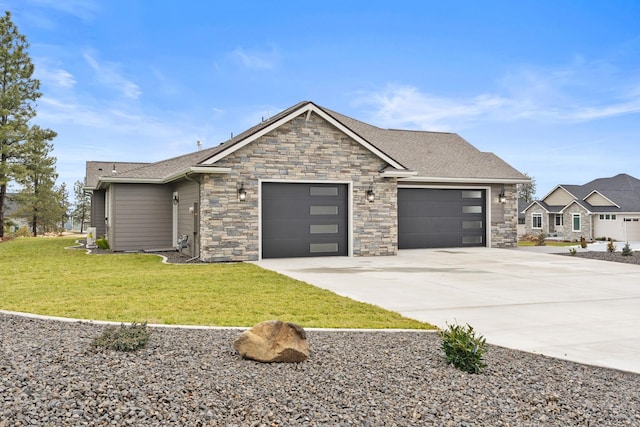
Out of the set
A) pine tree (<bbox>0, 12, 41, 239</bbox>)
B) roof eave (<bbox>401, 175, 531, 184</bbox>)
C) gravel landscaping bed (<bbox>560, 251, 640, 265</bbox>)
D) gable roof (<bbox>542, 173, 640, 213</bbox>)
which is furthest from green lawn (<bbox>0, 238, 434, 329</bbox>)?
gable roof (<bbox>542, 173, 640, 213</bbox>)

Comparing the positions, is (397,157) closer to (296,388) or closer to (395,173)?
(395,173)

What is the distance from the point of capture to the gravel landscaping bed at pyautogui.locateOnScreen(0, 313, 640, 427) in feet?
11.5

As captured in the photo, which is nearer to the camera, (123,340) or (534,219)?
(123,340)

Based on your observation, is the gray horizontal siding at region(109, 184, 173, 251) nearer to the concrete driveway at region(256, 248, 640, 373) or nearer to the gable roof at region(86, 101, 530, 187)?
the gable roof at region(86, 101, 530, 187)

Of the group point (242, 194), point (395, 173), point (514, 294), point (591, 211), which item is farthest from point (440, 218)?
point (591, 211)

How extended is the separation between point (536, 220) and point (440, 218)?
26159 mm

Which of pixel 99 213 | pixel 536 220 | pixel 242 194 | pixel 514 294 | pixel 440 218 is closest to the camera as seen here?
pixel 514 294

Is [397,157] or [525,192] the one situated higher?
[525,192]

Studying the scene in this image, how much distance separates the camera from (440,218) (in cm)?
1934

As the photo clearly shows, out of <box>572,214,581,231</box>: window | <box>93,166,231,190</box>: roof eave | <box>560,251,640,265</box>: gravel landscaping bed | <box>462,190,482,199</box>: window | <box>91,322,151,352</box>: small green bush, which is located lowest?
<box>560,251,640,265</box>: gravel landscaping bed

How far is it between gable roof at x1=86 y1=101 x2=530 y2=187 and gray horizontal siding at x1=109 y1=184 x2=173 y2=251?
24.9 inches

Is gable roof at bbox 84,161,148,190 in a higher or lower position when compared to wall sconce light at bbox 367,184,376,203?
higher

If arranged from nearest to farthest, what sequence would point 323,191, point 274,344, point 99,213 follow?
point 274,344, point 323,191, point 99,213

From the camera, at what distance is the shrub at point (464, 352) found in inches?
182
